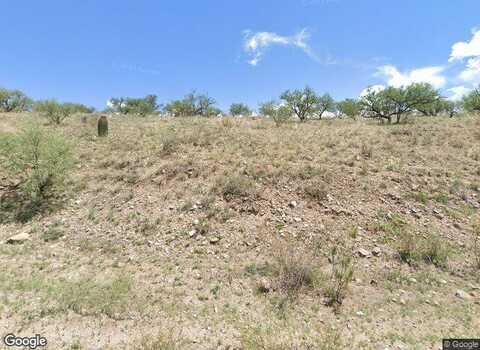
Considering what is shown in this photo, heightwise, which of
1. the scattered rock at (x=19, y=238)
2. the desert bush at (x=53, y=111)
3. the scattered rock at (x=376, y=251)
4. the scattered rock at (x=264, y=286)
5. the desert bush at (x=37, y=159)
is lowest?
the scattered rock at (x=264, y=286)

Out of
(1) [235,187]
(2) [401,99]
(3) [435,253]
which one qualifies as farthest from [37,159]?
(2) [401,99]

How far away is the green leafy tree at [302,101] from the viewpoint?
29.6 m

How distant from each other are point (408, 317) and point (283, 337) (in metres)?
2.02

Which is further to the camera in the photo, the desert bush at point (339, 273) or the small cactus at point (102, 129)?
the small cactus at point (102, 129)

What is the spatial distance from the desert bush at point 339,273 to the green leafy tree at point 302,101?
87.2 ft

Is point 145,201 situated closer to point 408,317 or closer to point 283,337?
point 283,337

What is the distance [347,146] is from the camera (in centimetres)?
1013

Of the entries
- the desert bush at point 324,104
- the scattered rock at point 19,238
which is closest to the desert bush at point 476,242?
the scattered rock at point 19,238

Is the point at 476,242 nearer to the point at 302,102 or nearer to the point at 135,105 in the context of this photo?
the point at 302,102

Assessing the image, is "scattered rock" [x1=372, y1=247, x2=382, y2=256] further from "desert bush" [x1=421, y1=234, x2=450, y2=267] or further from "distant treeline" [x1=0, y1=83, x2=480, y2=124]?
"distant treeline" [x1=0, y1=83, x2=480, y2=124]

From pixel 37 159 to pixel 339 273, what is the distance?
991 cm

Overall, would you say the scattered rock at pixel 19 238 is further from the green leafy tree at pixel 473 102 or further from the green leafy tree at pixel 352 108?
the green leafy tree at pixel 473 102

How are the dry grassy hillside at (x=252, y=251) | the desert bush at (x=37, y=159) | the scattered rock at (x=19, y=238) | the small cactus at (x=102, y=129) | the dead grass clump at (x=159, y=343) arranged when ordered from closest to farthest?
the dead grass clump at (x=159, y=343) < the dry grassy hillside at (x=252, y=251) < the scattered rock at (x=19, y=238) < the desert bush at (x=37, y=159) < the small cactus at (x=102, y=129)

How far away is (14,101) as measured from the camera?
27.3m
